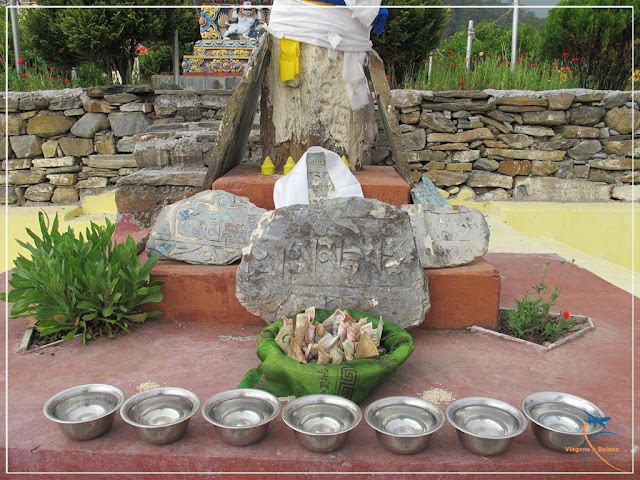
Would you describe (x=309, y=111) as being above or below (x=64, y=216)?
above

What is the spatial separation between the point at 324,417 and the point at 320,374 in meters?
0.17

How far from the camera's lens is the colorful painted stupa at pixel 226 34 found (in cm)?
613

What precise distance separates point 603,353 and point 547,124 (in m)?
4.74

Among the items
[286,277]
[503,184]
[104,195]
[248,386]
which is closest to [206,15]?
[104,195]

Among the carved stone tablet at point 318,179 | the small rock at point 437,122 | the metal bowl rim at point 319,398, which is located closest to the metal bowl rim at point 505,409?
the metal bowl rim at point 319,398

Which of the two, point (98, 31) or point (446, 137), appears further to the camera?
point (446, 137)

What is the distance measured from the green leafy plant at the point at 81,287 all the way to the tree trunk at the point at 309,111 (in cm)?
128

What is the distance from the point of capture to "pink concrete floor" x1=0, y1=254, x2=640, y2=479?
1842 mm

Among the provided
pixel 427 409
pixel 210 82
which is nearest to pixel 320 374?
pixel 427 409

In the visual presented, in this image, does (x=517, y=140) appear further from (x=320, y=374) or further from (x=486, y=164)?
(x=320, y=374)

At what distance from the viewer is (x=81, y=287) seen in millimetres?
2592

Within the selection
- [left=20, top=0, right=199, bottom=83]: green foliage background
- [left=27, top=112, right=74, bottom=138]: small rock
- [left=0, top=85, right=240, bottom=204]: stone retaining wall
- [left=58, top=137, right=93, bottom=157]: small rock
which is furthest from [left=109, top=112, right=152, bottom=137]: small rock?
[left=20, top=0, right=199, bottom=83]: green foliage background

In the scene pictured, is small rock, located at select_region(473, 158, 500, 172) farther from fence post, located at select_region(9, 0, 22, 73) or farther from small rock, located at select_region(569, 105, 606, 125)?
fence post, located at select_region(9, 0, 22, 73)

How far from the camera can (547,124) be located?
22.4 ft
